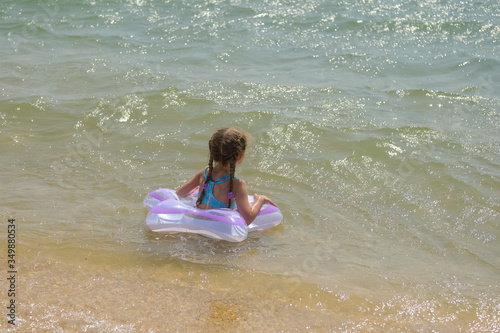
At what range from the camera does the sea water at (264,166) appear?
4.07m

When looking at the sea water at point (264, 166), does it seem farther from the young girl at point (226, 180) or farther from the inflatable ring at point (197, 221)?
the young girl at point (226, 180)

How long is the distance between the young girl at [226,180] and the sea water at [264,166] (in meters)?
0.30

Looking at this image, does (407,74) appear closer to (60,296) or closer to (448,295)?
(448,295)

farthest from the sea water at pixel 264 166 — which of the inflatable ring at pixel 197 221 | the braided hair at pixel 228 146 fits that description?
the braided hair at pixel 228 146

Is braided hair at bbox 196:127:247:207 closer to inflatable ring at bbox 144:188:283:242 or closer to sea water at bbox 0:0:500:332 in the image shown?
inflatable ring at bbox 144:188:283:242

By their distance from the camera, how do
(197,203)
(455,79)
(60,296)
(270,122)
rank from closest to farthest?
(60,296), (197,203), (270,122), (455,79)

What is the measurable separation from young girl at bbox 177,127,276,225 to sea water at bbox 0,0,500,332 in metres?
0.30

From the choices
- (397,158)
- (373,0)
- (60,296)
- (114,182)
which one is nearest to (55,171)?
(114,182)

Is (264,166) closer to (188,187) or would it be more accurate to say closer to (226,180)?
(188,187)

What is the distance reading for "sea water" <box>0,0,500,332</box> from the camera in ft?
13.4

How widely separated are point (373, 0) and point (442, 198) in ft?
28.9

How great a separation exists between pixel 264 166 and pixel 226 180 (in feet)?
4.61

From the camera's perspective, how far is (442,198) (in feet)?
19.0

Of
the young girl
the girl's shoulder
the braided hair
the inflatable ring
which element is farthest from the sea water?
the braided hair
